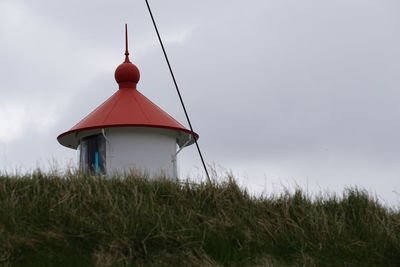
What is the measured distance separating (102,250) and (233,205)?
65.9 inches

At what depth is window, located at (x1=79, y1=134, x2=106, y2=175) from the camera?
33.8 ft

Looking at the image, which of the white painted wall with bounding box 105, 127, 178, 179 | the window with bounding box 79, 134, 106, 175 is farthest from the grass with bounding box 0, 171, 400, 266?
the window with bounding box 79, 134, 106, 175

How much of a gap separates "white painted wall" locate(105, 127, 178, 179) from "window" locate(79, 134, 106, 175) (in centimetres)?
10

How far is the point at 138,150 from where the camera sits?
1025 cm

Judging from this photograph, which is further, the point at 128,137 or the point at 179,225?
the point at 128,137

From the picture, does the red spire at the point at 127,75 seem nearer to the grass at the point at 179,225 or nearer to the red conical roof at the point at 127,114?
the red conical roof at the point at 127,114

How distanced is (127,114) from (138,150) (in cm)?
59

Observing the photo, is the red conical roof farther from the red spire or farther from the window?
the window

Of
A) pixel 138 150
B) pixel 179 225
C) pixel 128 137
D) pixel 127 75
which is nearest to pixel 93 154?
pixel 128 137

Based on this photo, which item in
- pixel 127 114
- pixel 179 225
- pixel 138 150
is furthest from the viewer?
pixel 127 114

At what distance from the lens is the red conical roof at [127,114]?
10336 mm

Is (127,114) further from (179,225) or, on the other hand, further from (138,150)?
(179,225)

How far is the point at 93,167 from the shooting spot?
33.2 ft

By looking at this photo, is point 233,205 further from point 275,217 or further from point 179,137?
point 179,137
